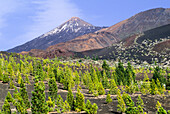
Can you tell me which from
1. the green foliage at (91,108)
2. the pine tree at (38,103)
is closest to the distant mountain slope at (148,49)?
the green foliage at (91,108)

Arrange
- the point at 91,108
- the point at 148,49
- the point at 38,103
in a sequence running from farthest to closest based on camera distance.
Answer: the point at 148,49
the point at 91,108
the point at 38,103

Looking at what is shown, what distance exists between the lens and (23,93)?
32.2m

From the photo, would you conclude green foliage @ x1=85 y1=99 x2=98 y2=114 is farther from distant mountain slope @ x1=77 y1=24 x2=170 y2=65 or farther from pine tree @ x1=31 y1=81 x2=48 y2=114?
distant mountain slope @ x1=77 y1=24 x2=170 y2=65

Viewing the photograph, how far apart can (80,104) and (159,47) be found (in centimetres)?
14034

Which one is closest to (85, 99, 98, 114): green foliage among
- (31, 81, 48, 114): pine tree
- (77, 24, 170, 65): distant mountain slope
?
Answer: (31, 81, 48, 114): pine tree

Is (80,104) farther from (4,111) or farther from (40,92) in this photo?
(4,111)

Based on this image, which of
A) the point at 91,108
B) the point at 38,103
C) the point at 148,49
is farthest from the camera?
the point at 148,49

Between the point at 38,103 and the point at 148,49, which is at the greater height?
the point at 148,49

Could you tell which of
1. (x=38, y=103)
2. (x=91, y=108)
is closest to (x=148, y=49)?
(x=91, y=108)

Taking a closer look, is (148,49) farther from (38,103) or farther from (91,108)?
(38,103)

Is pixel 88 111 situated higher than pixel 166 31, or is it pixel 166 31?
pixel 166 31

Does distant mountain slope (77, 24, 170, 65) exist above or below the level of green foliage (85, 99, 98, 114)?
above

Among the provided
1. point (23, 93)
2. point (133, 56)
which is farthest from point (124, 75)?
point (133, 56)

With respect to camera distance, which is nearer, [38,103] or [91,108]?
[38,103]
